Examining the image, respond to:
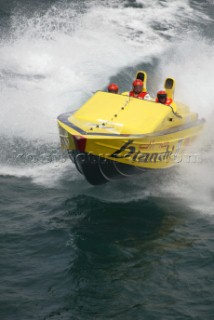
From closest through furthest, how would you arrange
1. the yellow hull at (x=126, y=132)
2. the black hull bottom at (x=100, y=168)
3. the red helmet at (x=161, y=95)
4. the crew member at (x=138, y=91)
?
the yellow hull at (x=126, y=132) < the black hull bottom at (x=100, y=168) < the red helmet at (x=161, y=95) < the crew member at (x=138, y=91)

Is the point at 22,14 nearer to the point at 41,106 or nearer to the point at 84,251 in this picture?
the point at 41,106

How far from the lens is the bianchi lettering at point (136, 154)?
40.0ft

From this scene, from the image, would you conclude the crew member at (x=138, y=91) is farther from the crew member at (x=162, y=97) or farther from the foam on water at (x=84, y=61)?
the foam on water at (x=84, y=61)

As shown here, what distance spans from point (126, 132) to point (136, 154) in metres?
0.55

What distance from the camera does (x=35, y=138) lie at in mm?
16406

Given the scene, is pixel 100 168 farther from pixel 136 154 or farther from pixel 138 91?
pixel 138 91

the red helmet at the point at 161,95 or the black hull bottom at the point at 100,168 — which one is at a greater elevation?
the red helmet at the point at 161,95

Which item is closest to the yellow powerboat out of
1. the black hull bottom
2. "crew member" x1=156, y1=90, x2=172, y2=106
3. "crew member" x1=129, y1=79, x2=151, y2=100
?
the black hull bottom

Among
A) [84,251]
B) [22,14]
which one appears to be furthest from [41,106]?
[84,251]

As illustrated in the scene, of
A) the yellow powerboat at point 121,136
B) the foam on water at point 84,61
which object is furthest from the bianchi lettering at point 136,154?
the foam on water at point 84,61

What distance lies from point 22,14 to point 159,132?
12137mm

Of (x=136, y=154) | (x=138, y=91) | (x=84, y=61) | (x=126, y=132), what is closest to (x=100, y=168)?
(x=136, y=154)

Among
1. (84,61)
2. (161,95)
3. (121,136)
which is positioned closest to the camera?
(121,136)

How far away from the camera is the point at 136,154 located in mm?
12508
